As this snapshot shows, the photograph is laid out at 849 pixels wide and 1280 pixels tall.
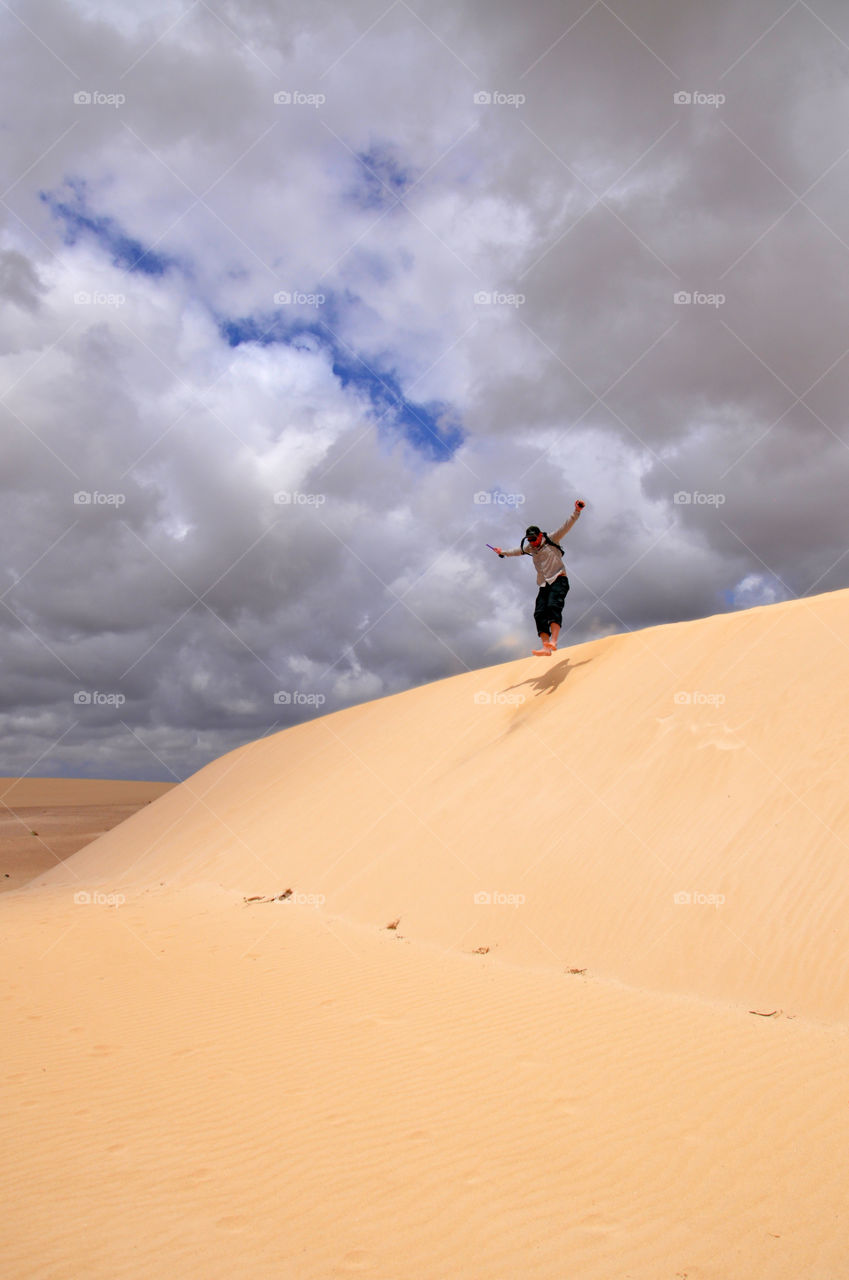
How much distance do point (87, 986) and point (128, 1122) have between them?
3438 millimetres

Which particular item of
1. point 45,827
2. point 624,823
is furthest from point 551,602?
point 45,827

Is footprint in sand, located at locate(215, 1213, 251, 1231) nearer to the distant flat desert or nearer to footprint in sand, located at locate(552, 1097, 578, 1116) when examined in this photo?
footprint in sand, located at locate(552, 1097, 578, 1116)

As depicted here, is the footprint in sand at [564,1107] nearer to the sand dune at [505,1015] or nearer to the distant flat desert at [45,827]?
the sand dune at [505,1015]

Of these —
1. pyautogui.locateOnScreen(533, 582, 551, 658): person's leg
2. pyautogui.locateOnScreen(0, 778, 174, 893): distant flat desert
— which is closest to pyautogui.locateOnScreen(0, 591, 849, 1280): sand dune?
pyautogui.locateOnScreen(533, 582, 551, 658): person's leg

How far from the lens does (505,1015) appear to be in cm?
559

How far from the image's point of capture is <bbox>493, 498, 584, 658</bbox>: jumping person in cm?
1032

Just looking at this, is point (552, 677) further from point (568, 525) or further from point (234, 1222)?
point (234, 1222)

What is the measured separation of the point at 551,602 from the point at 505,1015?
617 centimetres

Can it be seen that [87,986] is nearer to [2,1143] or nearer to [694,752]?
[2,1143]

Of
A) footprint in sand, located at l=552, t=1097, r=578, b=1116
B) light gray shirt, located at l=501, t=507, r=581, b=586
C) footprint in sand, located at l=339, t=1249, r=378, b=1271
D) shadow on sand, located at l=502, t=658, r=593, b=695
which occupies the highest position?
light gray shirt, located at l=501, t=507, r=581, b=586

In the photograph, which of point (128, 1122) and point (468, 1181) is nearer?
point (468, 1181)

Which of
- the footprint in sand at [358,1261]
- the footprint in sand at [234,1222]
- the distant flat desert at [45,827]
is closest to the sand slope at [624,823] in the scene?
the footprint in sand at [358,1261]

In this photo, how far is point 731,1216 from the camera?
10.2ft

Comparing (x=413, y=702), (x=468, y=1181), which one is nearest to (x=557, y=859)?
(x=468, y=1181)
